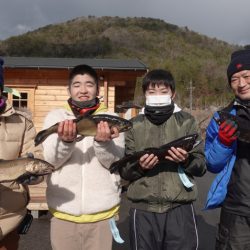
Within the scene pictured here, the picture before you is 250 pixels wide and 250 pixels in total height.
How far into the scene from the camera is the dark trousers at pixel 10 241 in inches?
137

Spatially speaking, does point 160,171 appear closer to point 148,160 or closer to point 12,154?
point 148,160

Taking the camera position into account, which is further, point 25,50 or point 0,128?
point 25,50

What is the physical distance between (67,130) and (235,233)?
1876mm

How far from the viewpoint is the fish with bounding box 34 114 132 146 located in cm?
329

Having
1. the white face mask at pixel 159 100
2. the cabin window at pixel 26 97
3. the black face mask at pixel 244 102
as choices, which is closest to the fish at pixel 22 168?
the white face mask at pixel 159 100

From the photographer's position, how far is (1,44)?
9025 centimetres

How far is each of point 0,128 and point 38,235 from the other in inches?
159

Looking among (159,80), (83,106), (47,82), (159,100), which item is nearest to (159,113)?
(159,100)

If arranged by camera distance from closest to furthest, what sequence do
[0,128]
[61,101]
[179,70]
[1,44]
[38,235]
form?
[0,128]
[38,235]
[61,101]
[179,70]
[1,44]

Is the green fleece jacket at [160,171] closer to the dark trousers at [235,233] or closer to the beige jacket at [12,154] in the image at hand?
the dark trousers at [235,233]

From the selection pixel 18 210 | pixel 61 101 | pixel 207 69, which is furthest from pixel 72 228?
pixel 207 69

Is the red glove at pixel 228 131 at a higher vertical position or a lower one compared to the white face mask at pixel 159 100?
lower

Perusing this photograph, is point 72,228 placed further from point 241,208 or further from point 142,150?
point 241,208

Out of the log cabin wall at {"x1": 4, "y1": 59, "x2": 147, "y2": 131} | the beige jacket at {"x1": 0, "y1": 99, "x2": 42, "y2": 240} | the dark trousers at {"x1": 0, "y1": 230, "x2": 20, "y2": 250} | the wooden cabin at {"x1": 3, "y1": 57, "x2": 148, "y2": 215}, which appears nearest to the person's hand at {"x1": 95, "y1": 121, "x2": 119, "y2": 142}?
the beige jacket at {"x1": 0, "y1": 99, "x2": 42, "y2": 240}
